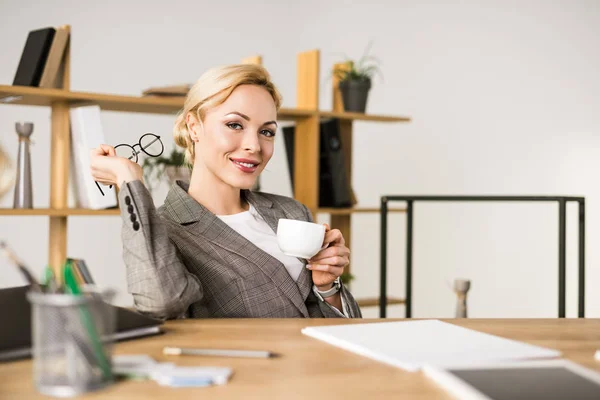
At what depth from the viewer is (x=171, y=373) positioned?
684 mm

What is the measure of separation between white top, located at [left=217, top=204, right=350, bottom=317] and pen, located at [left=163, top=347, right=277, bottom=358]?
671mm

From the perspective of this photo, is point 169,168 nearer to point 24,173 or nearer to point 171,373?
point 24,173

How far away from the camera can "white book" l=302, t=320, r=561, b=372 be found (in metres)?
0.77

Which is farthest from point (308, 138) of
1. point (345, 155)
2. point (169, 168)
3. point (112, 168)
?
point (112, 168)

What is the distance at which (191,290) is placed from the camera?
113 cm

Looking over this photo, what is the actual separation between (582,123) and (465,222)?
0.87 metres

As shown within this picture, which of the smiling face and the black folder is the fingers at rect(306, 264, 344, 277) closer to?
the smiling face

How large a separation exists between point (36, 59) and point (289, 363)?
2.04 meters

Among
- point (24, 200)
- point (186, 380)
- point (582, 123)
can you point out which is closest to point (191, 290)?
point (186, 380)

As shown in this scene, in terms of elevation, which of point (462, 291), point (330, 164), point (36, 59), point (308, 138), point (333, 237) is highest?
point (36, 59)

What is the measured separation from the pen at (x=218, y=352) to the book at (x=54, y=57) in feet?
6.33

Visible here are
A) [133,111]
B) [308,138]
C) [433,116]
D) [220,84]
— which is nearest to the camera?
[220,84]

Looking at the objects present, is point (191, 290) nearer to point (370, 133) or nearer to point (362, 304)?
point (362, 304)

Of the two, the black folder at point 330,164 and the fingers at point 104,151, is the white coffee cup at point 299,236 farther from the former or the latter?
the black folder at point 330,164
